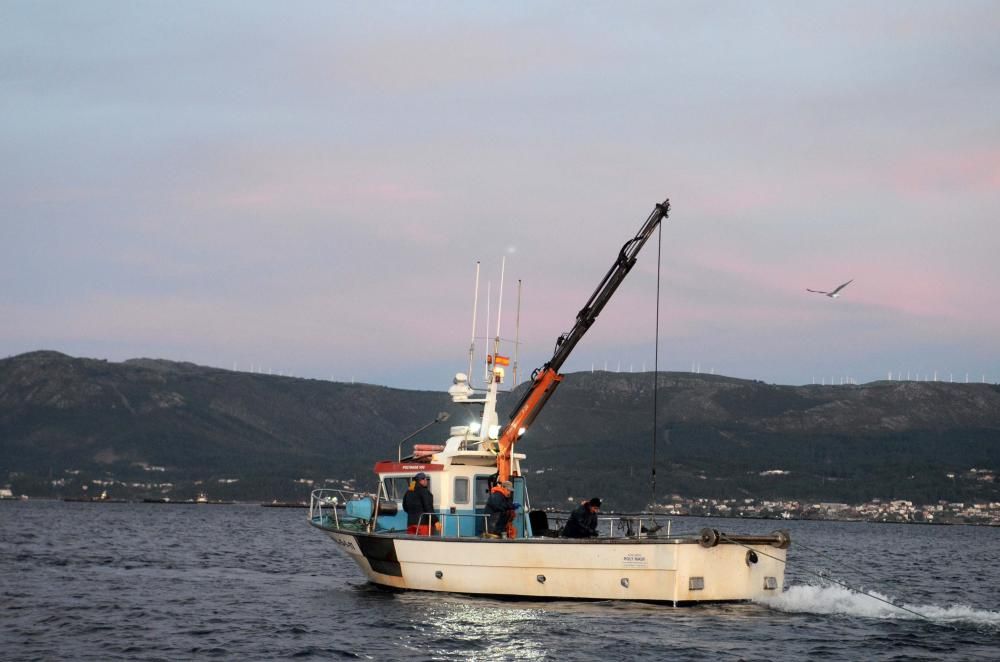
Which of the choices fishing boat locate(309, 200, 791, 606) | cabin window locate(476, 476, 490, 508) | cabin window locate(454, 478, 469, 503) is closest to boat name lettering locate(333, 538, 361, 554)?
fishing boat locate(309, 200, 791, 606)

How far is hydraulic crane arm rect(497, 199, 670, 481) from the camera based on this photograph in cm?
3100

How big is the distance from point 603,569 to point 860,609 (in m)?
7.32

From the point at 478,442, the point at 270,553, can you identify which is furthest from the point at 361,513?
the point at 270,553

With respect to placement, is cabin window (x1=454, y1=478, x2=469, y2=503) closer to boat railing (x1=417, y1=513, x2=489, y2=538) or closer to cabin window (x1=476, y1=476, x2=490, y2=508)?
cabin window (x1=476, y1=476, x2=490, y2=508)

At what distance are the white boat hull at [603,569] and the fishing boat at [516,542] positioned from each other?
0.07 ft

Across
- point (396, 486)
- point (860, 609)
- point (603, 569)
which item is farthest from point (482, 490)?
point (860, 609)

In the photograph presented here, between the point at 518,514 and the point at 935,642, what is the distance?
9.86 meters

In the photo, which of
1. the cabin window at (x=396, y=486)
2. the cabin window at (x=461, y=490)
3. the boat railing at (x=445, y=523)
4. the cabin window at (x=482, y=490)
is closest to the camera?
the boat railing at (x=445, y=523)

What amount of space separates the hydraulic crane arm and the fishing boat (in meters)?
0.03

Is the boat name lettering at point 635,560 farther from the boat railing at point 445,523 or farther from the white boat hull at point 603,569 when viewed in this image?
the boat railing at point 445,523

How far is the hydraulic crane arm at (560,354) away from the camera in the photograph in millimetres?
31000

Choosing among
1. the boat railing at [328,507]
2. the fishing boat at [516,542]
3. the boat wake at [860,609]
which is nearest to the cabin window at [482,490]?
the fishing boat at [516,542]

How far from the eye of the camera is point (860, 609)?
99.5 ft

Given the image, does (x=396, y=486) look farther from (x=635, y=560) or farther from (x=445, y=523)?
(x=635, y=560)
